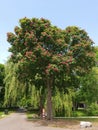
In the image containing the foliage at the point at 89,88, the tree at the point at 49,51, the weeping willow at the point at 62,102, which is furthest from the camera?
the foliage at the point at 89,88

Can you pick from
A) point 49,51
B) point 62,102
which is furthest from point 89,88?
point 49,51

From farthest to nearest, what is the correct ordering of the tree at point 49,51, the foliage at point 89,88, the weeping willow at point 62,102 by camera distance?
1. the foliage at point 89,88
2. the weeping willow at point 62,102
3. the tree at point 49,51

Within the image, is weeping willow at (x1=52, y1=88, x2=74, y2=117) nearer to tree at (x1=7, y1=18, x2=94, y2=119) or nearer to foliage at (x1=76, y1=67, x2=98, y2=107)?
tree at (x1=7, y1=18, x2=94, y2=119)

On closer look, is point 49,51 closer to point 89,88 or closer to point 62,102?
point 62,102

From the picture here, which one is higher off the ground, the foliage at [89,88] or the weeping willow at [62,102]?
the foliage at [89,88]

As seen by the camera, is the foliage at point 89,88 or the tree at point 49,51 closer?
the tree at point 49,51

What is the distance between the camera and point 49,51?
2673cm

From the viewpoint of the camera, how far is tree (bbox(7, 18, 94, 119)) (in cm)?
2505

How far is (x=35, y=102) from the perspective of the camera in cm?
3753

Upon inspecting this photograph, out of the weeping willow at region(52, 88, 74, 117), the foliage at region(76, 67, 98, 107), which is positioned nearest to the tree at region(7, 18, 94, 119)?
the weeping willow at region(52, 88, 74, 117)

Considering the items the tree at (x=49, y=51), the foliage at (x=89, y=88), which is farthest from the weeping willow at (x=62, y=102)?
the foliage at (x=89, y=88)

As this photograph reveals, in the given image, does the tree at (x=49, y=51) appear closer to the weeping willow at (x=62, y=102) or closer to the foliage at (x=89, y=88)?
the weeping willow at (x=62, y=102)

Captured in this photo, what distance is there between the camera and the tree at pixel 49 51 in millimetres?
25047

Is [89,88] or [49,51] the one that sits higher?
[49,51]
